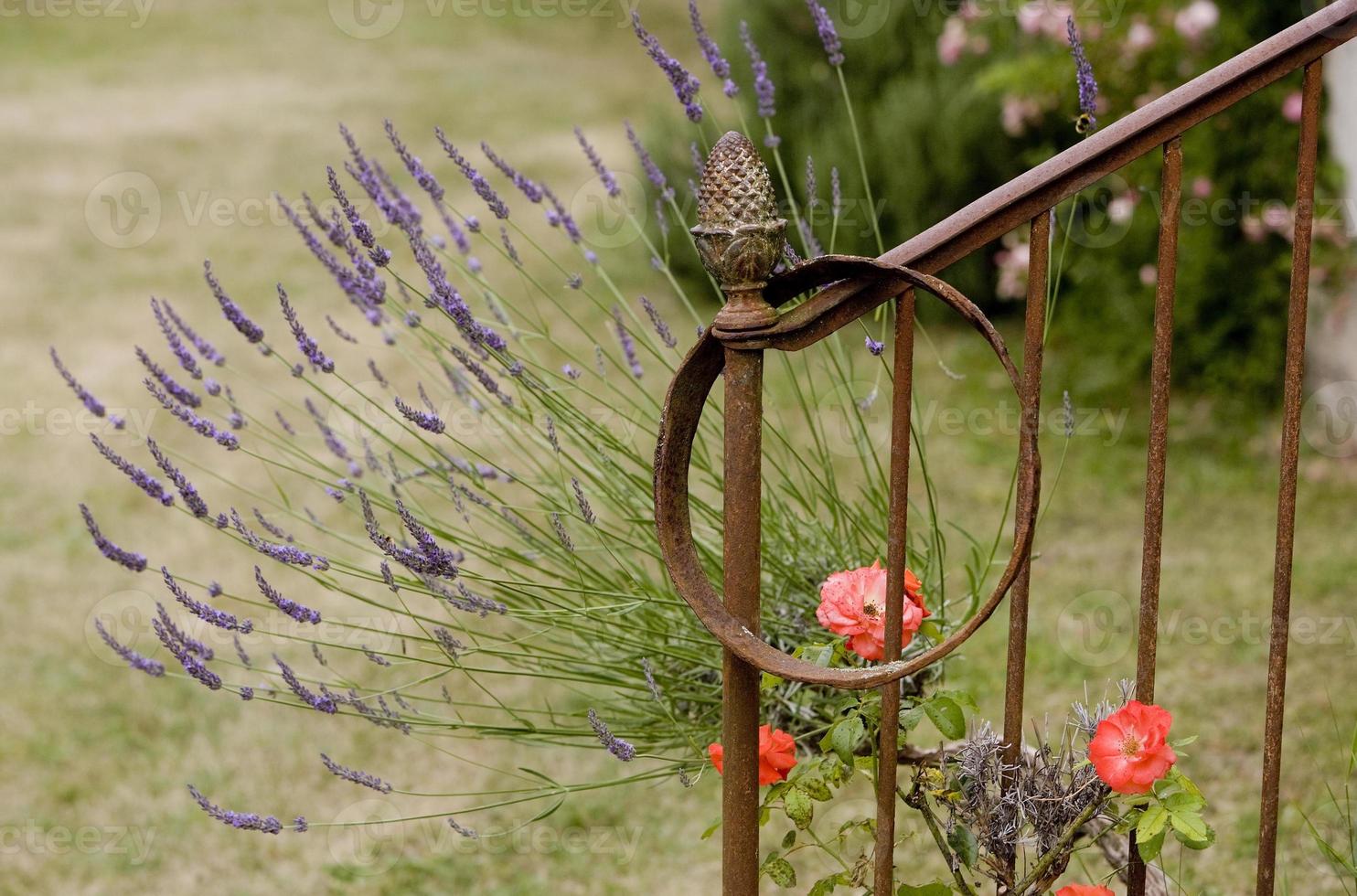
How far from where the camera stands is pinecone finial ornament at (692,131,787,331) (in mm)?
1464

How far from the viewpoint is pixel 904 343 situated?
57.8 inches

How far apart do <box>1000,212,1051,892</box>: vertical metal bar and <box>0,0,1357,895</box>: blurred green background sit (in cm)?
61

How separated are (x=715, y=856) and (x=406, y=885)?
2.53 ft

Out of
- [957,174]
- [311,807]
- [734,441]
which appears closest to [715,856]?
[311,807]

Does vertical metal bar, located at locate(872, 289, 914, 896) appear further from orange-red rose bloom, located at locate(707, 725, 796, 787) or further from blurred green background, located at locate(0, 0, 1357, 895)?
blurred green background, located at locate(0, 0, 1357, 895)

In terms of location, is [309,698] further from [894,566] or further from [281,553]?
[894,566]

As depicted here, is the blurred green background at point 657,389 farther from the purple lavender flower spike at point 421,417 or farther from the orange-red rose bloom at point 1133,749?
A: the purple lavender flower spike at point 421,417

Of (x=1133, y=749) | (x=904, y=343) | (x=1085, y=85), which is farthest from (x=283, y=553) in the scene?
(x=1085, y=85)

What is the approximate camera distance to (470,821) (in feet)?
11.1

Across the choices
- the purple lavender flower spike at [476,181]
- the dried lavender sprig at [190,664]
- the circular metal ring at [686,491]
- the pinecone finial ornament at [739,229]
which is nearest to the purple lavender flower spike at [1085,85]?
the circular metal ring at [686,491]

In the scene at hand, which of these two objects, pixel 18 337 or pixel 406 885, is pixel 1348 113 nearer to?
pixel 406 885

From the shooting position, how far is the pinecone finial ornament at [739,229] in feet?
4.80

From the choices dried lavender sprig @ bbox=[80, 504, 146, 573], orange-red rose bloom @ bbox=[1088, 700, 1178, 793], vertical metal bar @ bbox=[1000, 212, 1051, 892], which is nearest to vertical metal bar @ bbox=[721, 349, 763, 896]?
vertical metal bar @ bbox=[1000, 212, 1051, 892]

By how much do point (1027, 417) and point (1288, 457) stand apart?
0.39 metres
